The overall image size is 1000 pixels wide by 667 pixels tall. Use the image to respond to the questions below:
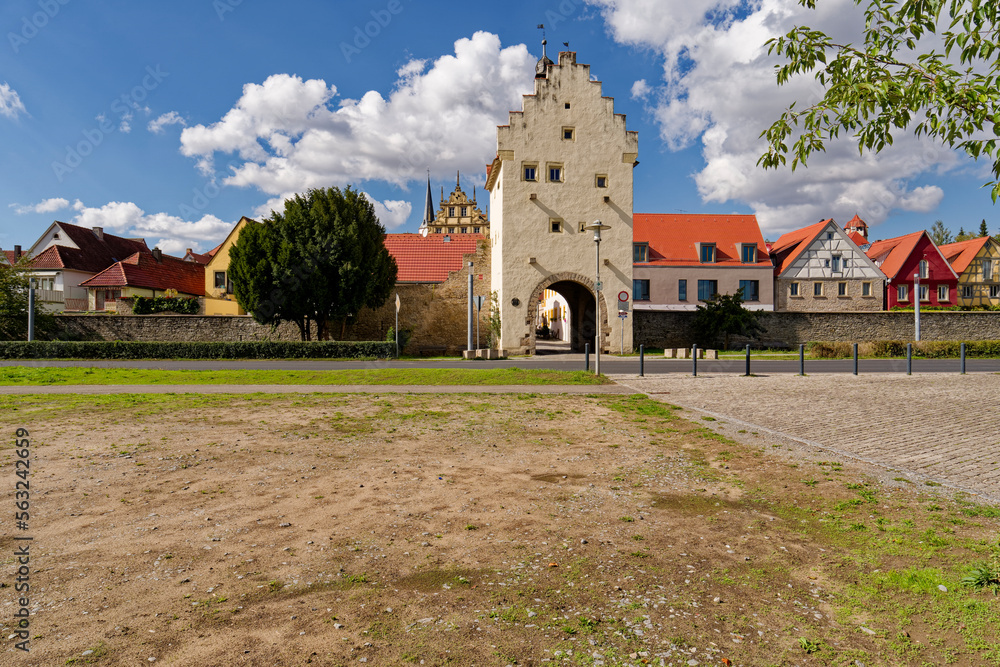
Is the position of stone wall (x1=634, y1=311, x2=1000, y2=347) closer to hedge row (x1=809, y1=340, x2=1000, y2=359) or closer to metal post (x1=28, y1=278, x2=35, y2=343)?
hedge row (x1=809, y1=340, x2=1000, y2=359)

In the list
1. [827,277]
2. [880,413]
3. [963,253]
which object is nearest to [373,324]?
[880,413]

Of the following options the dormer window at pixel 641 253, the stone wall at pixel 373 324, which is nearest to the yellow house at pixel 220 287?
the stone wall at pixel 373 324

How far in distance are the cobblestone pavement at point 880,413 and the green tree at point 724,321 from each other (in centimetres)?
1306

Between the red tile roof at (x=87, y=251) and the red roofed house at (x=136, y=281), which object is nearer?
the red roofed house at (x=136, y=281)

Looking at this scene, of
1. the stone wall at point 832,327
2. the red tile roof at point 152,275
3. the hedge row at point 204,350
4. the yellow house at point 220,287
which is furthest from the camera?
the red tile roof at point 152,275

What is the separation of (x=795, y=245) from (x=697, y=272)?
10.1 metres

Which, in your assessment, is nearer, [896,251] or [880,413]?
[880,413]

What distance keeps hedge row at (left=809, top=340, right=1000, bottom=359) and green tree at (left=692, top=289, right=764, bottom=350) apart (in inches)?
187

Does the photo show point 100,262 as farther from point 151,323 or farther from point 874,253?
point 874,253

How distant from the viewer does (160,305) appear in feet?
119

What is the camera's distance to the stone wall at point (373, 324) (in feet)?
101

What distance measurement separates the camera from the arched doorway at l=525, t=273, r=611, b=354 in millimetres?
28109

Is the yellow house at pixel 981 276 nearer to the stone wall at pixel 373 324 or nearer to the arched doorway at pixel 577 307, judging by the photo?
the arched doorway at pixel 577 307

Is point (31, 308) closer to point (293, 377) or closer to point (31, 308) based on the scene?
point (31, 308)
